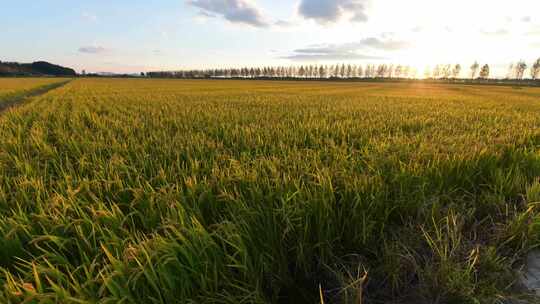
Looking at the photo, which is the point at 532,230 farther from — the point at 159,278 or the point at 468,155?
the point at 159,278

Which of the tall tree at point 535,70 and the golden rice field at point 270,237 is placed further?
the tall tree at point 535,70

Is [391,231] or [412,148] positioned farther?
[412,148]

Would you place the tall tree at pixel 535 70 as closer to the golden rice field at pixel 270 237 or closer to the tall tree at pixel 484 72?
the tall tree at pixel 484 72

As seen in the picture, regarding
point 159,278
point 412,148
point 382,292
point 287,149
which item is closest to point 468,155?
point 412,148

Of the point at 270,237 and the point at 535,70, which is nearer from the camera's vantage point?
the point at 270,237

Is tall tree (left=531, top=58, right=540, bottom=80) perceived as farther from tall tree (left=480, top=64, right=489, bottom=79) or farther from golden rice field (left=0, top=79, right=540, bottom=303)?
golden rice field (left=0, top=79, right=540, bottom=303)

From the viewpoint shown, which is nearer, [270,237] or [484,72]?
[270,237]

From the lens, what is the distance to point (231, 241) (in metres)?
1.46

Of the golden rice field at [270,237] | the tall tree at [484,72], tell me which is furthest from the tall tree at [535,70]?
the golden rice field at [270,237]

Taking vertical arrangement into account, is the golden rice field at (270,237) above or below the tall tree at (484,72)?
below

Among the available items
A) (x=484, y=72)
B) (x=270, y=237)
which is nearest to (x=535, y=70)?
(x=484, y=72)

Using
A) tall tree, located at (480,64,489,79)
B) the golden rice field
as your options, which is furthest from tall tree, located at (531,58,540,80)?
the golden rice field

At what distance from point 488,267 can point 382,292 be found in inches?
27.2

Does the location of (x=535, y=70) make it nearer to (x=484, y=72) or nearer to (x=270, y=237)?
(x=484, y=72)
